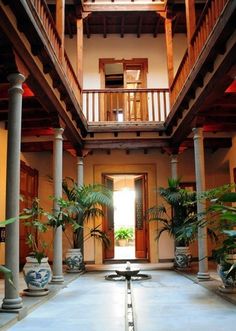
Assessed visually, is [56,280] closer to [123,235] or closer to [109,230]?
[109,230]

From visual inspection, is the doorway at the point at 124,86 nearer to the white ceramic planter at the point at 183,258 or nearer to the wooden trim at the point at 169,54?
the wooden trim at the point at 169,54

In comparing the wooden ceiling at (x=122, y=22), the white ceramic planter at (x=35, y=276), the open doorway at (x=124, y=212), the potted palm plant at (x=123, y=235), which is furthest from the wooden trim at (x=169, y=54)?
the potted palm plant at (x=123, y=235)

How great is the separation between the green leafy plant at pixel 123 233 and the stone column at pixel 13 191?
14223 millimetres

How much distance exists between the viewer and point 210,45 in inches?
202

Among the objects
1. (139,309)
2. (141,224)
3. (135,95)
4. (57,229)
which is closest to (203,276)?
(139,309)

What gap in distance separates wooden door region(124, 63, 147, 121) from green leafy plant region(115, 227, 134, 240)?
8.53 meters

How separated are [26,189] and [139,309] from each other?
6278mm

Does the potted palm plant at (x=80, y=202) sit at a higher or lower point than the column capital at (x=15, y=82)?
lower

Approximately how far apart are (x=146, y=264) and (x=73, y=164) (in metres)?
3.48

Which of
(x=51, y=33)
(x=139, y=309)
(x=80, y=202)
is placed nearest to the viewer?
(x=139, y=309)

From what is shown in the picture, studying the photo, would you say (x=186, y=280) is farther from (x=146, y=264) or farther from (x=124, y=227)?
(x=124, y=227)

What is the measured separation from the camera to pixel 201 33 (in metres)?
6.20

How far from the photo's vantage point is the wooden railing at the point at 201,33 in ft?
17.1

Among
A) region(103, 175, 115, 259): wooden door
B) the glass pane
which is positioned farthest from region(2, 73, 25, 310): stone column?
the glass pane
